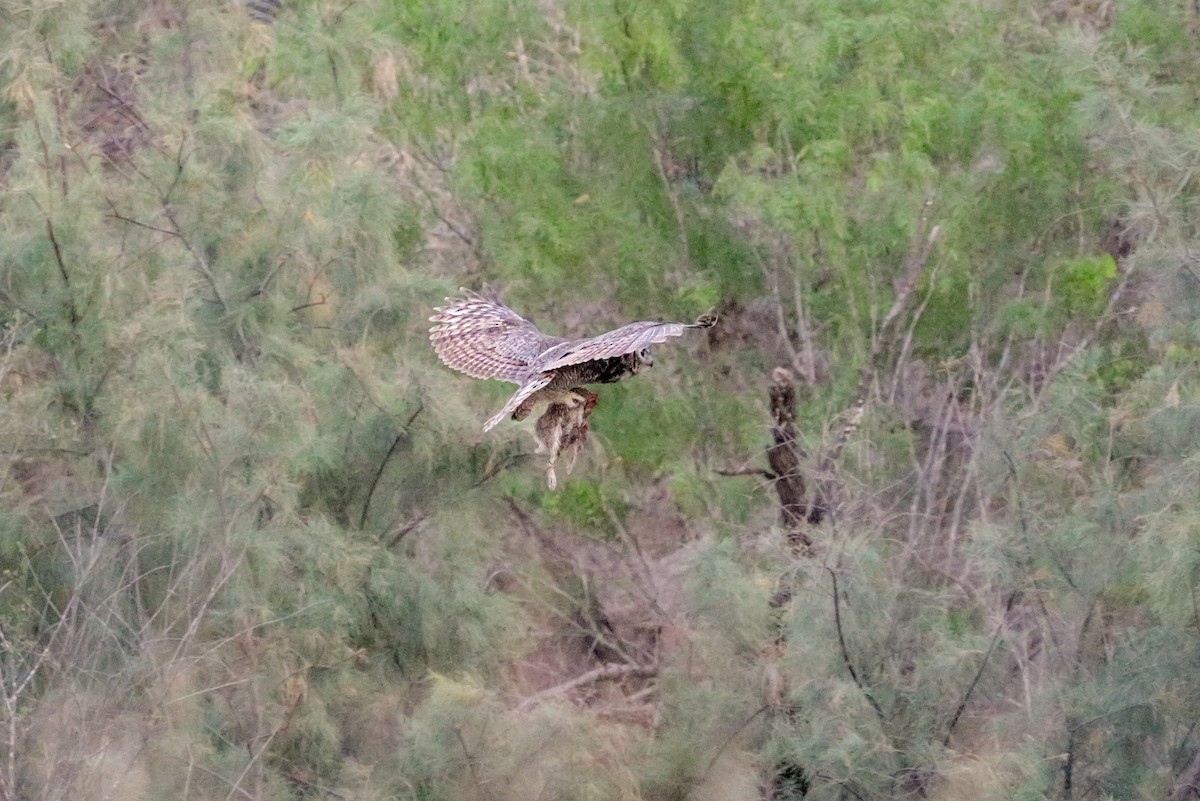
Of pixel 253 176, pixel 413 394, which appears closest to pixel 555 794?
pixel 413 394

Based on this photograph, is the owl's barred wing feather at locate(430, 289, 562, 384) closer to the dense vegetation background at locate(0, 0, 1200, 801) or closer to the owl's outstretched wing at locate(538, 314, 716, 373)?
the owl's outstretched wing at locate(538, 314, 716, 373)

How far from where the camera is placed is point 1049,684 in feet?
30.3

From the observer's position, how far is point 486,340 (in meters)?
7.38

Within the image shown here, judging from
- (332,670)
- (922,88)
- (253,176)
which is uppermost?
(922,88)

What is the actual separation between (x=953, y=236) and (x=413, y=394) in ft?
11.2

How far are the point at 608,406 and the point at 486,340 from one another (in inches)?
158

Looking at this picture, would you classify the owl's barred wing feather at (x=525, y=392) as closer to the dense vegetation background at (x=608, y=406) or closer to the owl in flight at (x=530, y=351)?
the owl in flight at (x=530, y=351)

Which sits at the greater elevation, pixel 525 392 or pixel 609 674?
pixel 525 392

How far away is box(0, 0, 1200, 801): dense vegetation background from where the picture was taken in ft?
29.9

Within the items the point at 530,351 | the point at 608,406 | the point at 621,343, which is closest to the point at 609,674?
the point at 608,406

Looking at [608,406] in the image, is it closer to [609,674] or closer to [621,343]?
[609,674]

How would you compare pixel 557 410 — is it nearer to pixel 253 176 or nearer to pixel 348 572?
pixel 348 572

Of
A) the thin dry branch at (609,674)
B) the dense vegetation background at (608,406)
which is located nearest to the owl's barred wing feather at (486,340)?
the dense vegetation background at (608,406)

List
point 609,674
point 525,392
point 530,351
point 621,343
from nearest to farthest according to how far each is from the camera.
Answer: point 621,343 → point 525,392 → point 530,351 → point 609,674
